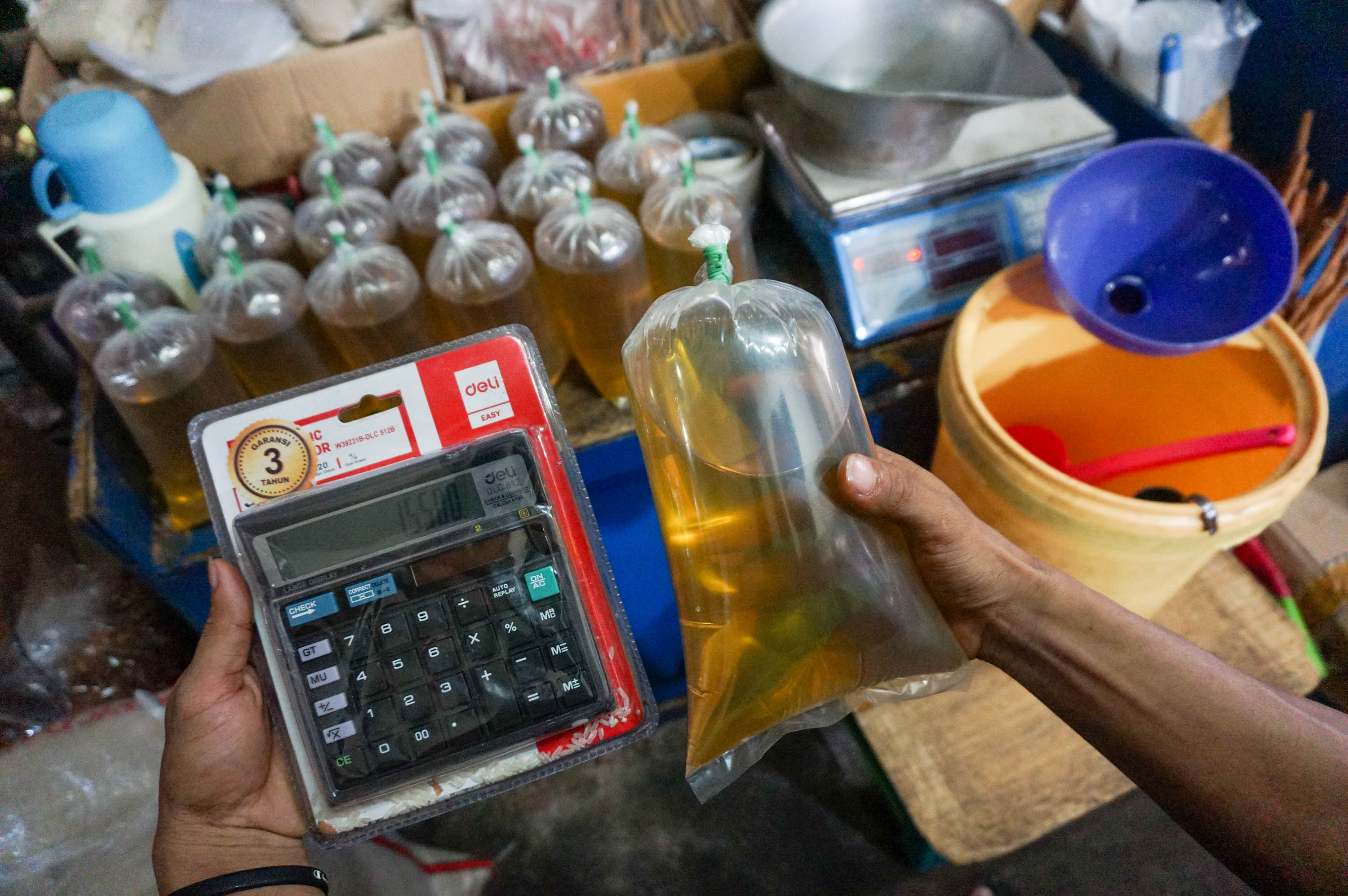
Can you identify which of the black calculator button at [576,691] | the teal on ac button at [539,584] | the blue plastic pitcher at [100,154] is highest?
the blue plastic pitcher at [100,154]

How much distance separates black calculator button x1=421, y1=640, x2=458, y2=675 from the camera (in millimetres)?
681

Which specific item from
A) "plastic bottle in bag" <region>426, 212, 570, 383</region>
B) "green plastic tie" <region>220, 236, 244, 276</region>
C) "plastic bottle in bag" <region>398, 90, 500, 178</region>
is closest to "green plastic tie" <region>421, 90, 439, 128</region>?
"plastic bottle in bag" <region>398, 90, 500, 178</region>

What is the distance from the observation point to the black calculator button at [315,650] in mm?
668

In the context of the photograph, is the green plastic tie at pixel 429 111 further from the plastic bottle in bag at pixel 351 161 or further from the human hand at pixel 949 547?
the human hand at pixel 949 547

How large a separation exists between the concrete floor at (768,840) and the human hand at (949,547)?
79 centimetres

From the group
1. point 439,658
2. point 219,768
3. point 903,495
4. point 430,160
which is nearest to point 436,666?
point 439,658

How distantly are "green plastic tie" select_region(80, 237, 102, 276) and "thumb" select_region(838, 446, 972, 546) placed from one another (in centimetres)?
96

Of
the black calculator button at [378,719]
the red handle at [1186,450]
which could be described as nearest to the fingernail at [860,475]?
the black calculator button at [378,719]

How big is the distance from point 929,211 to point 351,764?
1044 mm

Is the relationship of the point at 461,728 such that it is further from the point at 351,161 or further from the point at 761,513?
the point at 351,161

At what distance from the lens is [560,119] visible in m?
1.14

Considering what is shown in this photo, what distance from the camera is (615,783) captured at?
1552 millimetres

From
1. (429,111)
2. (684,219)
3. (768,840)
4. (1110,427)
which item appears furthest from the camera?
(768,840)

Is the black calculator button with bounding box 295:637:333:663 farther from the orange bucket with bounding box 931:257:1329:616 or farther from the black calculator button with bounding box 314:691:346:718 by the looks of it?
the orange bucket with bounding box 931:257:1329:616
